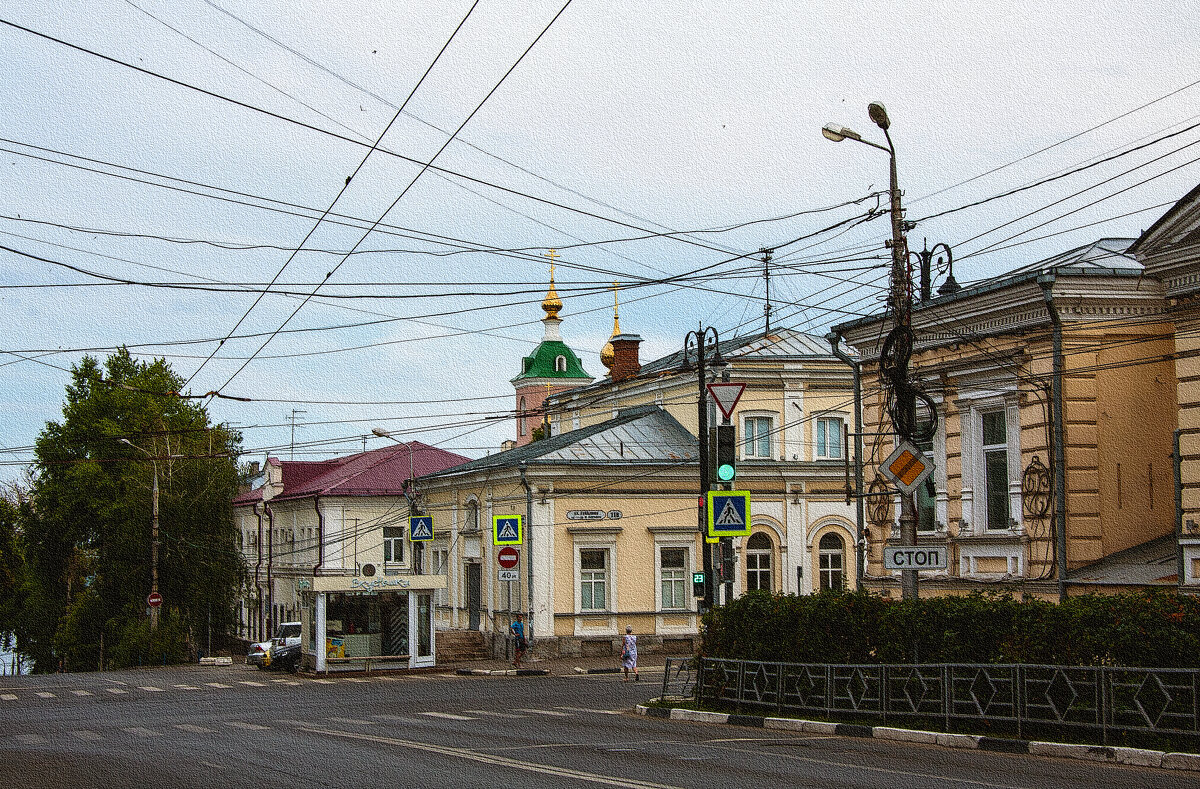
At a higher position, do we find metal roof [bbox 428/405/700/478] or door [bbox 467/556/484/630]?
metal roof [bbox 428/405/700/478]

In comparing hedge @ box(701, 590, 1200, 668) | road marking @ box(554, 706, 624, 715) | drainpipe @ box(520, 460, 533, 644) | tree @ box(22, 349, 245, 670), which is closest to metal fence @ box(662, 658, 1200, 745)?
hedge @ box(701, 590, 1200, 668)

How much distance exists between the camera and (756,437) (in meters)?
42.0

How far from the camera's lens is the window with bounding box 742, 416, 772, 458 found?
41844 mm

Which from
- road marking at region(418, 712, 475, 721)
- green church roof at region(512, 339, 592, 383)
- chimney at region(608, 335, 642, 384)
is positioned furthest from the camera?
green church roof at region(512, 339, 592, 383)

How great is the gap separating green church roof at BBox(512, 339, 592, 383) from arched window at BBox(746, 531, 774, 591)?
228ft

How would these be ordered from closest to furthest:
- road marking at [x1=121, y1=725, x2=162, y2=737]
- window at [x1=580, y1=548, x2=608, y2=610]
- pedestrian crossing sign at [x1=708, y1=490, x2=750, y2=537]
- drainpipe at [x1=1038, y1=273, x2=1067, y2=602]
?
1. road marking at [x1=121, y1=725, x2=162, y2=737]
2. drainpipe at [x1=1038, y1=273, x2=1067, y2=602]
3. pedestrian crossing sign at [x1=708, y1=490, x2=750, y2=537]
4. window at [x1=580, y1=548, x2=608, y2=610]

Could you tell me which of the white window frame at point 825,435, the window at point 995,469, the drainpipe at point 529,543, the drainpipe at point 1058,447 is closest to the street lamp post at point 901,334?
the drainpipe at point 1058,447

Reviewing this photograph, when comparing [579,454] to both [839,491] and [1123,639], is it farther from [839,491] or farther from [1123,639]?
[1123,639]

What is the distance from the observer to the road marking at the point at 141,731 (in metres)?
18.7

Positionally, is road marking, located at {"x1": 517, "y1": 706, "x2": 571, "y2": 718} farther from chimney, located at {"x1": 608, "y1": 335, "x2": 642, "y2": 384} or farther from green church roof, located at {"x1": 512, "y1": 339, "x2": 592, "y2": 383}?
green church roof, located at {"x1": 512, "y1": 339, "x2": 592, "y2": 383}

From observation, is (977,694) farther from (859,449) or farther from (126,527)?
(126,527)

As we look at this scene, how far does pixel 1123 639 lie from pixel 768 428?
28.5 m

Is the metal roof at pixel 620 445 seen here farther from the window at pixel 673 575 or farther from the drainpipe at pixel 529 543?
the window at pixel 673 575

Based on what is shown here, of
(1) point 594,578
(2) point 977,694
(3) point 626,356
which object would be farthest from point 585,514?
(2) point 977,694
